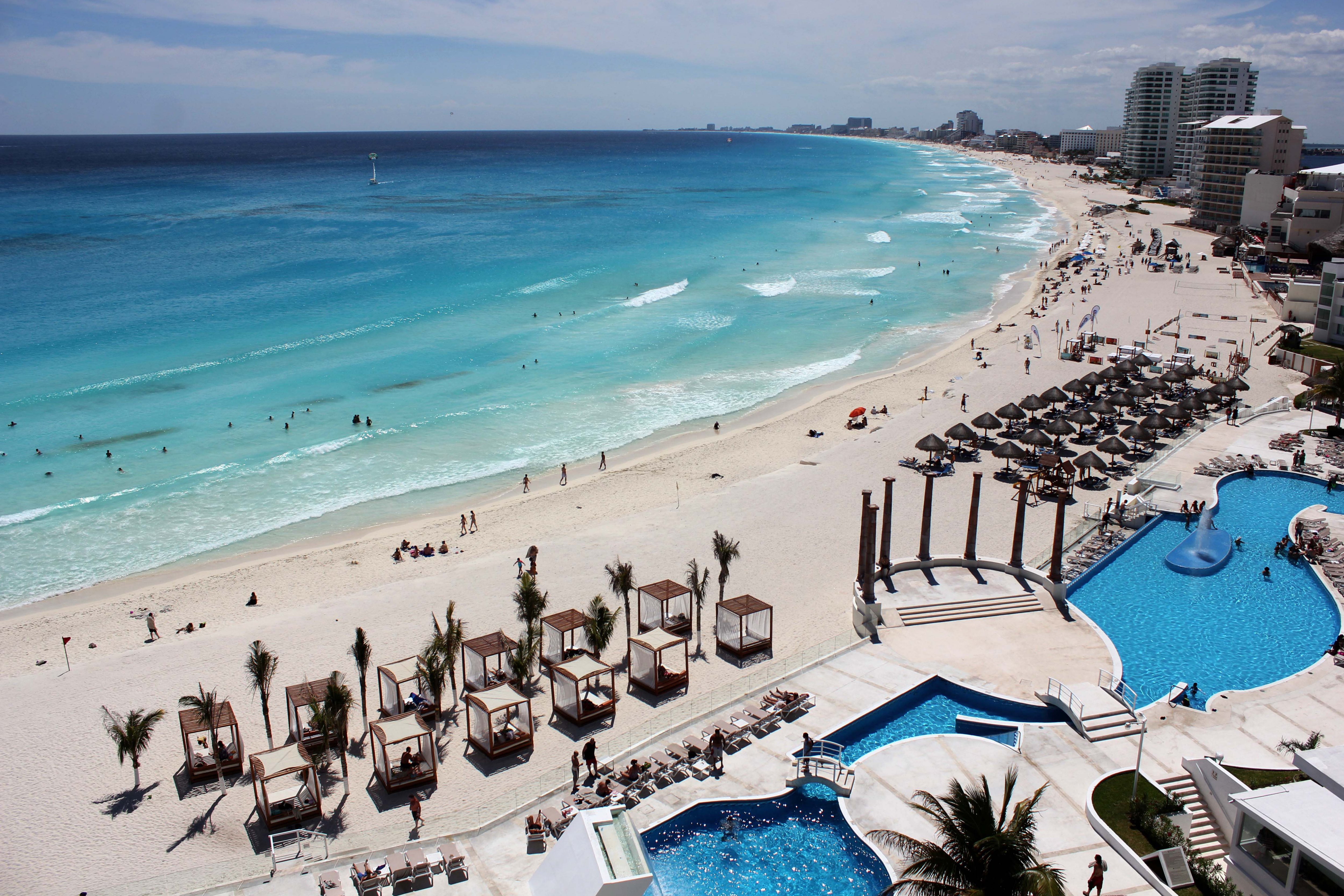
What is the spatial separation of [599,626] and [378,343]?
128ft

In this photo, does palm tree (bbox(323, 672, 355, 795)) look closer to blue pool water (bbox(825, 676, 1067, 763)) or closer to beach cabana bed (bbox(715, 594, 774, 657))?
beach cabana bed (bbox(715, 594, 774, 657))

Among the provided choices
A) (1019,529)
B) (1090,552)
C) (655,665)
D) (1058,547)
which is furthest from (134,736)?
(1090,552)

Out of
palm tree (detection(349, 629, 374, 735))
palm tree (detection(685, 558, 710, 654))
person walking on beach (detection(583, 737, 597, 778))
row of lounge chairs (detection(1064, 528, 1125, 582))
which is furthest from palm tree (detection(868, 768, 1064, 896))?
row of lounge chairs (detection(1064, 528, 1125, 582))

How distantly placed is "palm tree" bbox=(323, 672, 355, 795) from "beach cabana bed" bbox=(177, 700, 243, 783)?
1.90 m

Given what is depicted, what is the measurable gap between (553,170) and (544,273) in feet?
432

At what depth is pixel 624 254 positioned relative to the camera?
277 feet

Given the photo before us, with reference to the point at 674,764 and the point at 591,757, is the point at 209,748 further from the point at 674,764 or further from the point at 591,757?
the point at 674,764

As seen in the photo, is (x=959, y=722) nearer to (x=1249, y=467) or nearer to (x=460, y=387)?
(x=1249, y=467)

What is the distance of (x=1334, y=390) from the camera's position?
33125 mm

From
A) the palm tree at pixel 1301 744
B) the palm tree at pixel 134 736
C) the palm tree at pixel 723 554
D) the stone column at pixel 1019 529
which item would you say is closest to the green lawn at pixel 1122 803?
the palm tree at pixel 1301 744

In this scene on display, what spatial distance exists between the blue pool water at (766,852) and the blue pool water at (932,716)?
6.26ft

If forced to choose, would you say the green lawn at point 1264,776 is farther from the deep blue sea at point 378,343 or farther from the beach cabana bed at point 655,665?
the deep blue sea at point 378,343

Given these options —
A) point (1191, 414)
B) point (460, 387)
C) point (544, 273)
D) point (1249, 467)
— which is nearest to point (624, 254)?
point (544, 273)

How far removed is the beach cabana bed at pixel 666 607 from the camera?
72.6ft
